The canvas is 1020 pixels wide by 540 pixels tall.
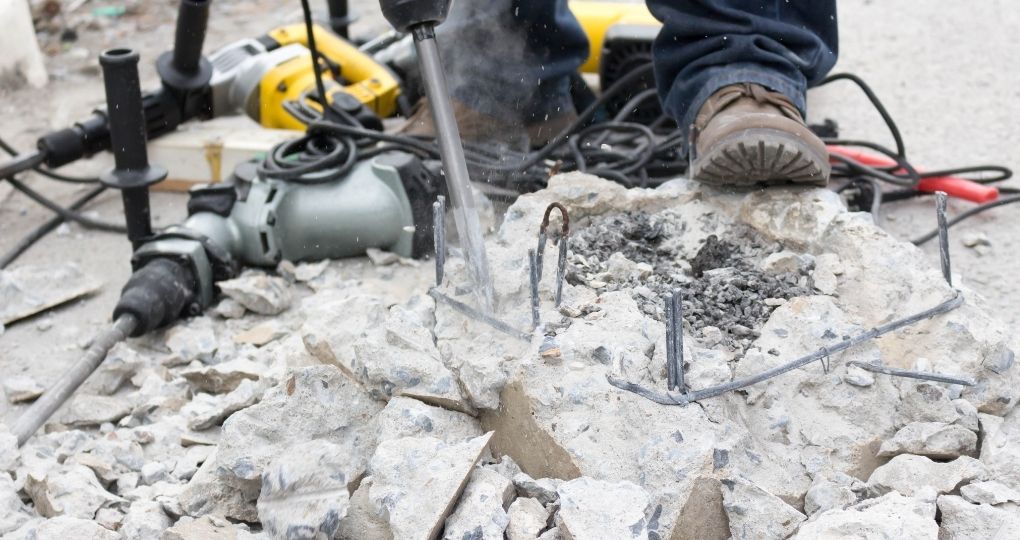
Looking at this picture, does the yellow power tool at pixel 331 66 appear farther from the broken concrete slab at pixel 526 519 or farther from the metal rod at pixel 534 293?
the broken concrete slab at pixel 526 519

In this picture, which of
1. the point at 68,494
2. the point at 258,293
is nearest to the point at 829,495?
the point at 68,494

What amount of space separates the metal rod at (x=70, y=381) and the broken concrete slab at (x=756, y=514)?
1.18 metres

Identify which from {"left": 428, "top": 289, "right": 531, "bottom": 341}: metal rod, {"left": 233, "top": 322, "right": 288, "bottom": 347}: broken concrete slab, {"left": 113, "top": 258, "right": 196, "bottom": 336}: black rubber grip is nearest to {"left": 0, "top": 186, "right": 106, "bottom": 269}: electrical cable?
{"left": 113, "top": 258, "right": 196, "bottom": 336}: black rubber grip

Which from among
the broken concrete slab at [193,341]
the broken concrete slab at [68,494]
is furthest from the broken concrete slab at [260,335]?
the broken concrete slab at [68,494]

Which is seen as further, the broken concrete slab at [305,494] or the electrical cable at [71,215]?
the electrical cable at [71,215]

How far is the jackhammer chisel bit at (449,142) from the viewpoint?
1.59 meters

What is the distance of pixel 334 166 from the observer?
2352 mm

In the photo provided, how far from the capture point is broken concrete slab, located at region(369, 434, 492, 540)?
1.24 meters

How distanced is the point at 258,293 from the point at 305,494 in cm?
98

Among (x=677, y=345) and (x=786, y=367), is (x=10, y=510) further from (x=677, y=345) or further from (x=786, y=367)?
(x=786, y=367)

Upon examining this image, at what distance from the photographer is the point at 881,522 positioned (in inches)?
46.9

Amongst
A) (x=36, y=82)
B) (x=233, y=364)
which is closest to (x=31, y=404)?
Result: (x=233, y=364)

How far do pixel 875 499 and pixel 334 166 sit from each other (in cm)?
145

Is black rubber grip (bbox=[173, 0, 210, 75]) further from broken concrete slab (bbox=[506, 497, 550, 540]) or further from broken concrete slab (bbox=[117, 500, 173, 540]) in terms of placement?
broken concrete slab (bbox=[506, 497, 550, 540])
